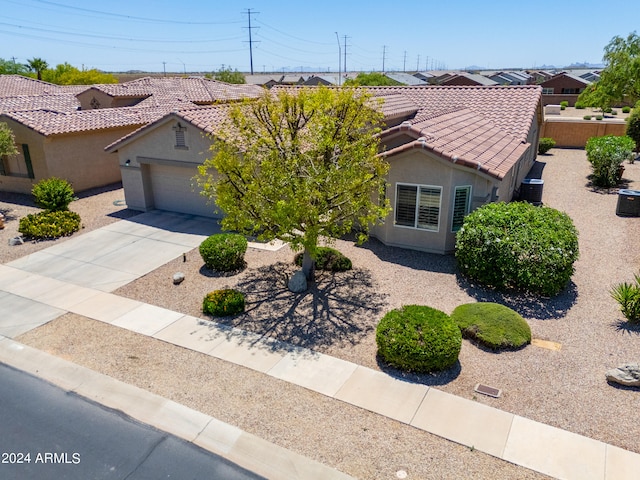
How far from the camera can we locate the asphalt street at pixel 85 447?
7523mm

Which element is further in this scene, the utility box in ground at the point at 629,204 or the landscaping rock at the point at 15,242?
the utility box in ground at the point at 629,204

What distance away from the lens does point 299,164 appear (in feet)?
38.6

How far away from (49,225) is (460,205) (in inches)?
579

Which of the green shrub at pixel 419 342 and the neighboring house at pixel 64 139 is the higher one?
the neighboring house at pixel 64 139

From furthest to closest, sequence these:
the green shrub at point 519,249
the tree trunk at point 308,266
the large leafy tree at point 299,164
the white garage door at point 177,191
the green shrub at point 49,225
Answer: the white garage door at point 177,191 → the green shrub at point 49,225 → the tree trunk at point 308,266 → the green shrub at point 519,249 → the large leafy tree at point 299,164

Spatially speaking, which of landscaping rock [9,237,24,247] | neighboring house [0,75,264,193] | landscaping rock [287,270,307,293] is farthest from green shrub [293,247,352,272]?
landscaping rock [9,237,24,247]

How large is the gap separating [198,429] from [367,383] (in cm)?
325

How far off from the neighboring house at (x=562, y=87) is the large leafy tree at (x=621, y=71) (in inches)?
1218

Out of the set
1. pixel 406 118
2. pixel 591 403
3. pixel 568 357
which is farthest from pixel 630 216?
pixel 591 403

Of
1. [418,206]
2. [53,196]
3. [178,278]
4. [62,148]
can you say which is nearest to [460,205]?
[418,206]

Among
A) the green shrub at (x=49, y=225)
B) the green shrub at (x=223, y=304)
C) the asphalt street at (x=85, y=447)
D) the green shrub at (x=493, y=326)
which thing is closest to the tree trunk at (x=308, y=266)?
the green shrub at (x=223, y=304)

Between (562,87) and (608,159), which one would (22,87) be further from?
(562,87)

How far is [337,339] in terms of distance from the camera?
1113 centimetres

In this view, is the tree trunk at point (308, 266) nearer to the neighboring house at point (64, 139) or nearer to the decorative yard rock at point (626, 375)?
the decorative yard rock at point (626, 375)
